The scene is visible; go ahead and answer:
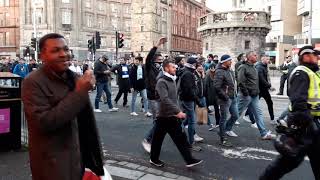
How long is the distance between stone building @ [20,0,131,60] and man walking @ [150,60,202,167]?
228 feet

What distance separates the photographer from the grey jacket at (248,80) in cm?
870

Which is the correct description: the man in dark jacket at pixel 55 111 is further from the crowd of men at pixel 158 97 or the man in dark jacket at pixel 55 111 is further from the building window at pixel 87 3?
the building window at pixel 87 3

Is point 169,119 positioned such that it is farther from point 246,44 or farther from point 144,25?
point 144,25

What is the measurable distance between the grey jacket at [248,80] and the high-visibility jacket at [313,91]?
408 centimetres

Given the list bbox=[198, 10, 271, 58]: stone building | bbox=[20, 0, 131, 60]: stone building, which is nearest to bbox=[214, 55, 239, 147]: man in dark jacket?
bbox=[198, 10, 271, 58]: stone building

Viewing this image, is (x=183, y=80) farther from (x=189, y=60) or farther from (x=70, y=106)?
(x=70, y=106)

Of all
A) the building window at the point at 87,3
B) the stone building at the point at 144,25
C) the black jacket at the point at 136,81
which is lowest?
the black jacket at the point at 136,81

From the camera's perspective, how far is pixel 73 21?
7800 cm

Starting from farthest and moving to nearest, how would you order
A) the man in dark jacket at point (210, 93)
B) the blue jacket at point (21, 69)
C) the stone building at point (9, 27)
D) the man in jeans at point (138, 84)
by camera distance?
the stone building at point (9, 27)
the blue jacket at point (21, 69)
the man in jeans at point (138, 84)
the man in dark jacket at point (210, 93)

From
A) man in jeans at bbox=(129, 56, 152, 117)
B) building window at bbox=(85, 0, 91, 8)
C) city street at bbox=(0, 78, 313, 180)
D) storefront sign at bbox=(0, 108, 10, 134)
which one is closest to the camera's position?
city street at bbox=(0, 78, 313, 180)

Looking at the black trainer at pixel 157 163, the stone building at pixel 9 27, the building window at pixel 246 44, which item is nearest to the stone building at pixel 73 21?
the stone building at pixel 9 27

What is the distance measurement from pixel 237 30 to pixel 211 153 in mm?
31092

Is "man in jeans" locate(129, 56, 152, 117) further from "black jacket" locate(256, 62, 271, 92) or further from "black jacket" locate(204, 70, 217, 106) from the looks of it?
"black jacket" locate(256, 62, 271, 92)

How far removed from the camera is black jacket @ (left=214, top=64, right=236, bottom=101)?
7.91m
